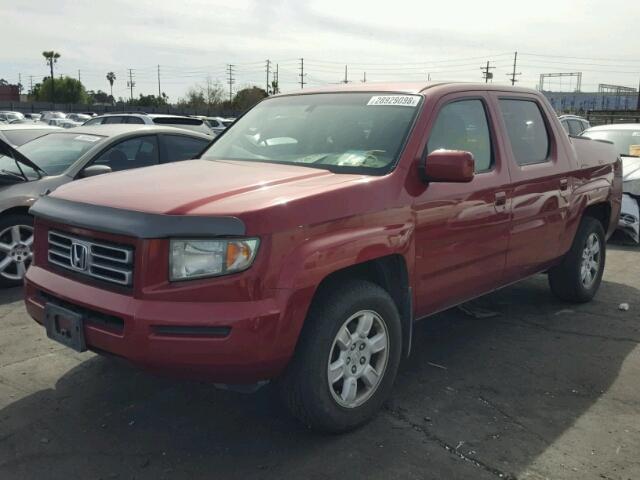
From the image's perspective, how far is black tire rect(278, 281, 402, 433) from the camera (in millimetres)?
3004

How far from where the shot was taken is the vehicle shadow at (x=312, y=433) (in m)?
2.98

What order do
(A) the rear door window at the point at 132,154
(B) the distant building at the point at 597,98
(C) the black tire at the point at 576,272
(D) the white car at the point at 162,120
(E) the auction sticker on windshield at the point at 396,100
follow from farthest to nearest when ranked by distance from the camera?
1. (B) the distant building at the point at 597,98
2. (D) the white car at the point at 162,120
3. (A) the rear door window at the point at 132,154
4. (C) the black tire at the point at 576,272
5. (E) the auction sticker on windshield at the point at 396,100

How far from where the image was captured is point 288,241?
2.85 meters

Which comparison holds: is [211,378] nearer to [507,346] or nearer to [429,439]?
[429,439]

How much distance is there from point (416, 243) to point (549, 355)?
1.68 meters

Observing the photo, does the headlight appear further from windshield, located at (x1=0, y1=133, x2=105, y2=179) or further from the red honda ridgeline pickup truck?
windshield, located at (x1=0, y1=133, x2=105, y2=179)

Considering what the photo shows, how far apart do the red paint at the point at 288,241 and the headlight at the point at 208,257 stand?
→ 0.04 m

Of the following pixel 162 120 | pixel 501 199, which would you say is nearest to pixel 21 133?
pixel 162 120

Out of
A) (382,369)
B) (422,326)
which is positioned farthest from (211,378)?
(422,326)

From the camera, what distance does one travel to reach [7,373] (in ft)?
13.1

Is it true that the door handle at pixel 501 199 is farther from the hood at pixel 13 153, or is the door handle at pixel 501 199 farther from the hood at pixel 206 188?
the hood at pixel 13 153

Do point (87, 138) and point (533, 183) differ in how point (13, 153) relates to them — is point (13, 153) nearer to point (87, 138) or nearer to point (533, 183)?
point (87, 138)

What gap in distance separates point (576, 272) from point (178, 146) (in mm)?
4479

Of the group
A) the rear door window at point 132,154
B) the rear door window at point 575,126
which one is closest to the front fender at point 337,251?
the rear door window at point 132,154
